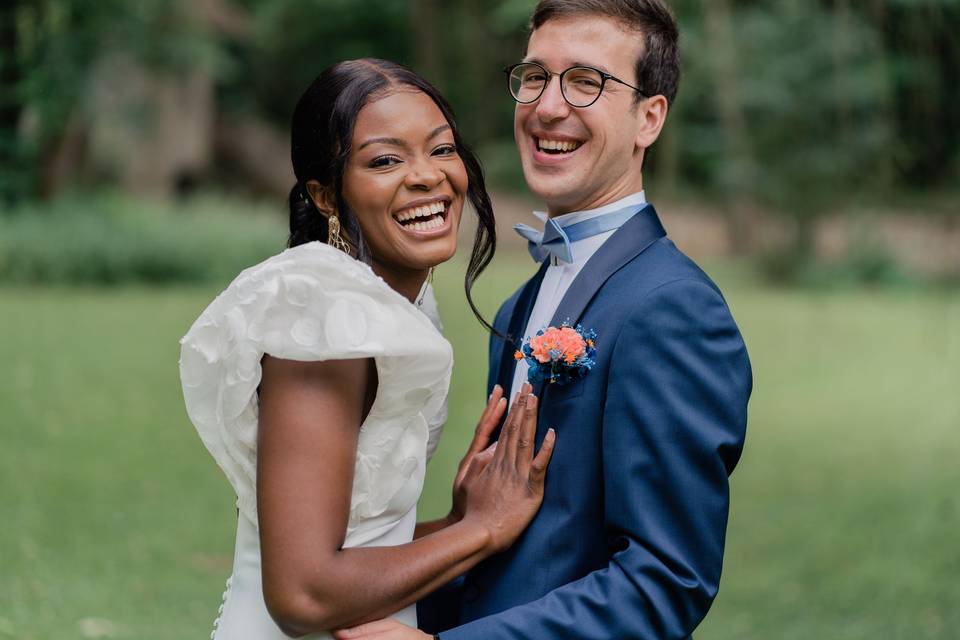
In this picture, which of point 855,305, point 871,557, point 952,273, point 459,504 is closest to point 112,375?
point 871,557

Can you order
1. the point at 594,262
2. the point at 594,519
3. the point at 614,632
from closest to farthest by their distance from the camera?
the point at 614,632 → the point at 594,519 → the point at 594,262

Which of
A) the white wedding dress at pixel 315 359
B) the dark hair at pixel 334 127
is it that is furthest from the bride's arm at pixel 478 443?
the dark hair at pixel 334 127

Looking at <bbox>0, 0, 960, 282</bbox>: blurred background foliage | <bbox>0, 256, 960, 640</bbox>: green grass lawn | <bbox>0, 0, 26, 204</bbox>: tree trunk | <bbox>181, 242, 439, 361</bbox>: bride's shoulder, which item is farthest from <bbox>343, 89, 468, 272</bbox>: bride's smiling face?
<bbox>0, 0, 26, 204</bbox>: tree trunk

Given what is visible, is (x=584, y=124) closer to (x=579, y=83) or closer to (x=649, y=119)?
(x=579, y=83)

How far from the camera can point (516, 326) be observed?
2855mm

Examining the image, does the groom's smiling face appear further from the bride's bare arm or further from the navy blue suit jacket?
the bride's bare arm

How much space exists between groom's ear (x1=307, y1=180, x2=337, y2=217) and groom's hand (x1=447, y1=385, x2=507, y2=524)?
0.53m

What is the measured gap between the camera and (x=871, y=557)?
7.72 m

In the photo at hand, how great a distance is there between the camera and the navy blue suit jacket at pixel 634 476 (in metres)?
2.25

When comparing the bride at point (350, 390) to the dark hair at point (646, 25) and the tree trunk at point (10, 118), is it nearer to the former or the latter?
the dark hair at point (646, 25)

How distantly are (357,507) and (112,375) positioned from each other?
971cm

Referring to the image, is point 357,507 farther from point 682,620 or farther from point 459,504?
point 682,620

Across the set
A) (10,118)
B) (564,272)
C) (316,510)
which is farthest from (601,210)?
(10,118)

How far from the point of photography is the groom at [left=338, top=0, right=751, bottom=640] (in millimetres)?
2264
